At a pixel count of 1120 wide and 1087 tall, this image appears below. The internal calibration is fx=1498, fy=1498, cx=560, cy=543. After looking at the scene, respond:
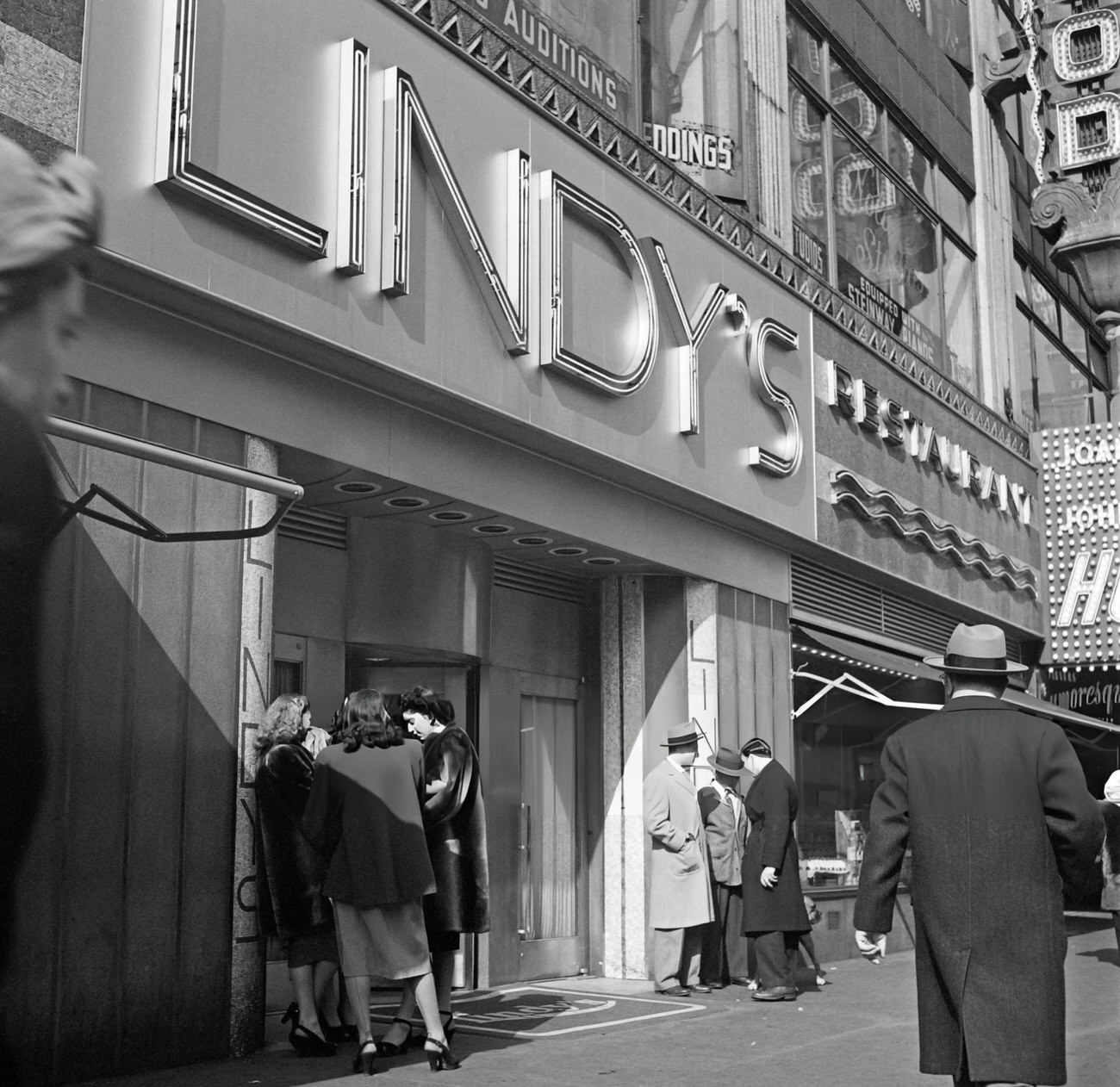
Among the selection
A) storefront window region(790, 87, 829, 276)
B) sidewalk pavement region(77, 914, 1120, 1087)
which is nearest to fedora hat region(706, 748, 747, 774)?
sidewalk pavement region(77, 914, 1120, 1087)

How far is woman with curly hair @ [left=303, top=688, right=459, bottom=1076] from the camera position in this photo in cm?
704

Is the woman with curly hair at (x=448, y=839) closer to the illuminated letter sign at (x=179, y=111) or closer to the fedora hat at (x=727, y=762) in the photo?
the illuminated letter sign at (x=179, y=111)

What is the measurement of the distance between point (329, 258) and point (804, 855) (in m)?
8.27

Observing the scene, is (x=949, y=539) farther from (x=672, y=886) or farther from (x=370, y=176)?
(x=370, y=176)

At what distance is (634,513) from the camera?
1123 cm

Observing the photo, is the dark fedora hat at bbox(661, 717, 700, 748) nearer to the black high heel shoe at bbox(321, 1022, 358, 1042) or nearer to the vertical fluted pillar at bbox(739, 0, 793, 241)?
the black high heel shoe at bbox(321, 1022, 358, 1042)

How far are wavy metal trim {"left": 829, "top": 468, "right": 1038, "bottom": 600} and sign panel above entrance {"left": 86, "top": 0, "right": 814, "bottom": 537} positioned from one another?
1696 mm

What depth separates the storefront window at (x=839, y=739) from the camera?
14.0m

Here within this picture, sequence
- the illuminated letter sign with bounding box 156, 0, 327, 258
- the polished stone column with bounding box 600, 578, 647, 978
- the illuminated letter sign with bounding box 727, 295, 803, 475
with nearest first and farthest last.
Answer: the illuminated letter sign with bounding box 156, 0, 327, 258 < the polished stone column with bounding box 600, 578, 647, 978 < the illuminated letter sign with bounding box 727, 295, 803, 475

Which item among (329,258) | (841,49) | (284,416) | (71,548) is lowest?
(71,548)

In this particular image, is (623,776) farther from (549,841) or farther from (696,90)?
(696,90)

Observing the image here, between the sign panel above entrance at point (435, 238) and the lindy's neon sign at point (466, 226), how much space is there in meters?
0.01

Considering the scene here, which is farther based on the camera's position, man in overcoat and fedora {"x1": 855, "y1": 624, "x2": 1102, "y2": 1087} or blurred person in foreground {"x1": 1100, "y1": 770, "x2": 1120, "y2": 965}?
blurred person in foreground {"x1": 1100, "y1": 770, "x2": 1120, "y2": 965}

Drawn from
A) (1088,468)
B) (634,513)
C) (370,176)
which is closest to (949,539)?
(1088,468)
